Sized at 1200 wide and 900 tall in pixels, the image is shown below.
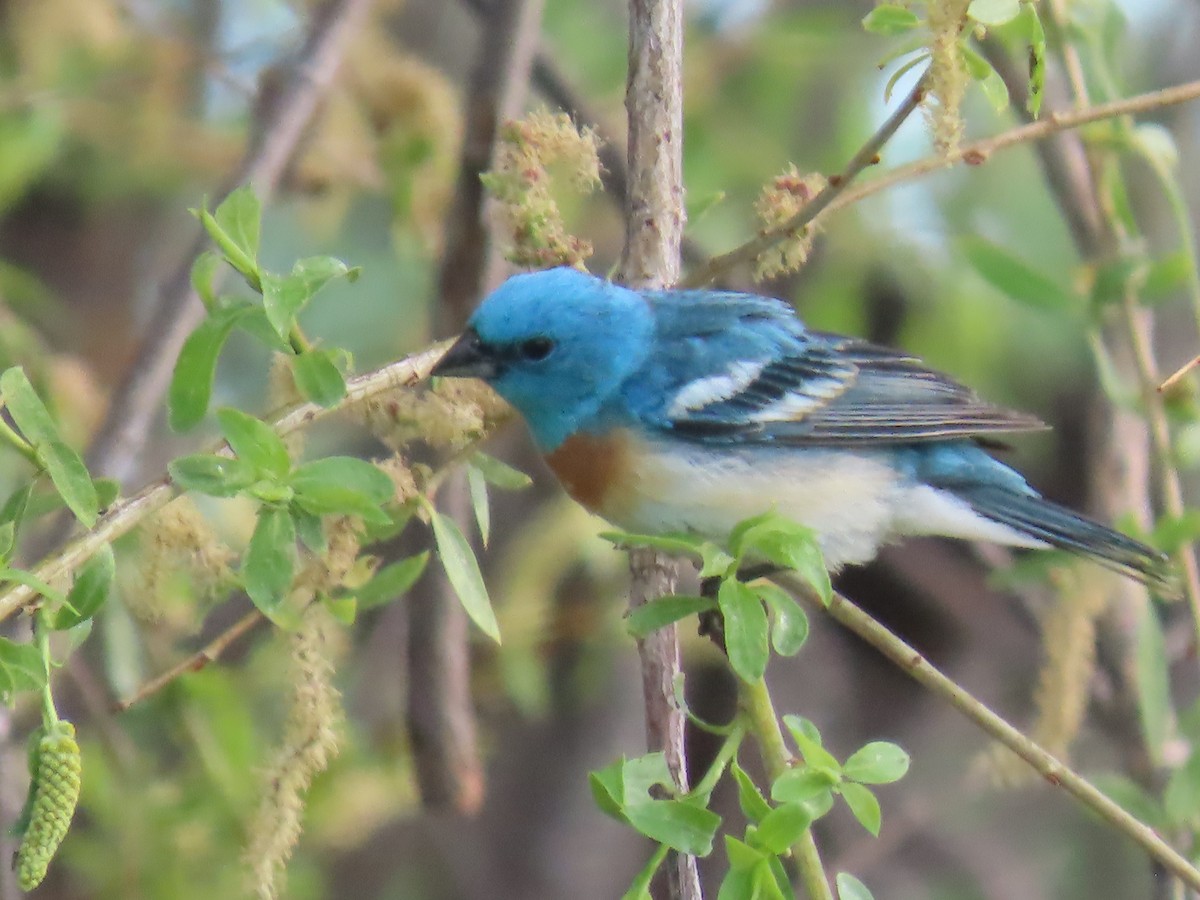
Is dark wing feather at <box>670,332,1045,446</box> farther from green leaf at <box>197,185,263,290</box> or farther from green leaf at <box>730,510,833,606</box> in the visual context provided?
green leaf at <box>197,185,263,290</box>

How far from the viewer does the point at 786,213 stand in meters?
1.82

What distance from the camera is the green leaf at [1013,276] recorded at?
2420 mm

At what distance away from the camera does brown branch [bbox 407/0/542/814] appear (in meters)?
2.48

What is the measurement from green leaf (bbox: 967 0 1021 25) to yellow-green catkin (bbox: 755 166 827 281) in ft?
1.37

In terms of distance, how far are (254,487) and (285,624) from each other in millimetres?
243

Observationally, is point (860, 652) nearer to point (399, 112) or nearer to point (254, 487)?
point (399, 112)

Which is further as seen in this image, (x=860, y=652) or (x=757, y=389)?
(x=860, y=652)

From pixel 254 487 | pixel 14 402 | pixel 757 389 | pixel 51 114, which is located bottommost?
pixel 757 389

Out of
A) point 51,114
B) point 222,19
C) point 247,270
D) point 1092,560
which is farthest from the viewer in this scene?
point 222,19

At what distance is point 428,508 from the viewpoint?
161 cm

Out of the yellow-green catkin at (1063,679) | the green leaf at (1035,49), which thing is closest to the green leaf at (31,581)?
the green leaf at (1035,49)

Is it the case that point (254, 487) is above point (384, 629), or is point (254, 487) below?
above

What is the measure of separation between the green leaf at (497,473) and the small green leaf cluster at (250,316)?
272 millimetres

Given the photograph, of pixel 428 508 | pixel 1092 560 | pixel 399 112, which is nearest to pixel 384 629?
pixel 399 112
